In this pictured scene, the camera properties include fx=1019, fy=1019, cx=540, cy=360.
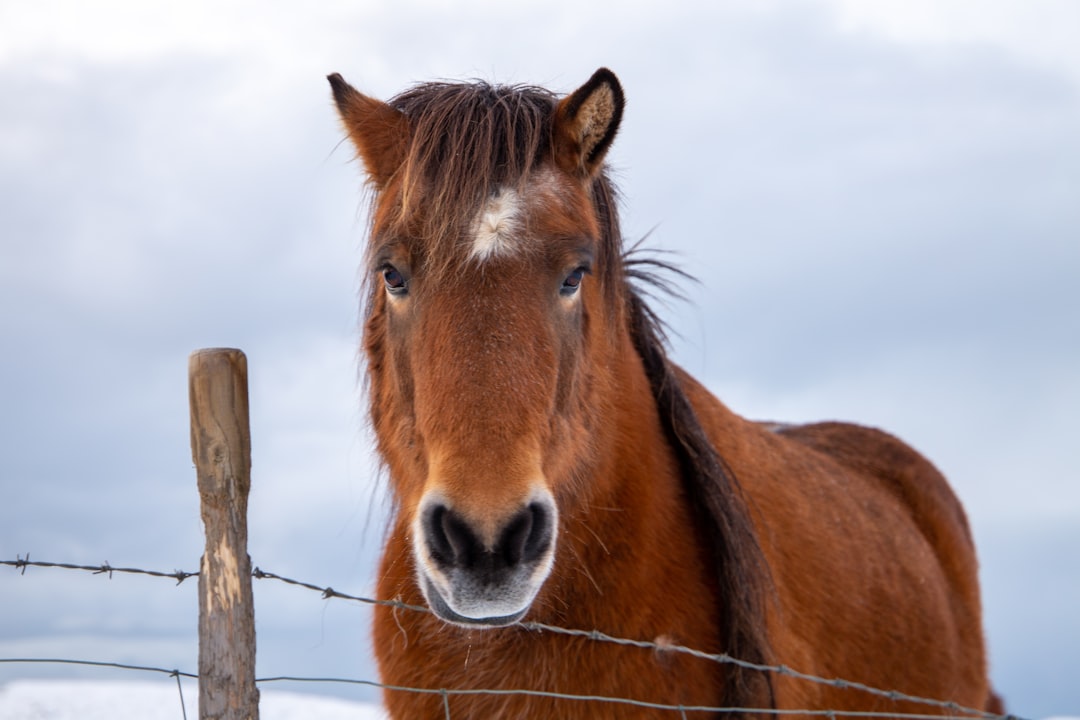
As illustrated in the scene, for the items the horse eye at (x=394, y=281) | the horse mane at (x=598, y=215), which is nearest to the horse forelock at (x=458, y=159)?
the horse mane at (x=598, y=215)

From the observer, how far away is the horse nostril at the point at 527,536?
2721mm

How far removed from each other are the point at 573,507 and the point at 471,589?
0.86m

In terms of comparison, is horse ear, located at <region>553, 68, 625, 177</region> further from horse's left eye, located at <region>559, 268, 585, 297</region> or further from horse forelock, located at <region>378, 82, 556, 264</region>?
horse's left eye, located at <region>559, 268, 585, 297</region>

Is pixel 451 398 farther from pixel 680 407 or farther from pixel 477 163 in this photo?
pixel 680 407

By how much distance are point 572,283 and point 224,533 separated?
54.1 inches

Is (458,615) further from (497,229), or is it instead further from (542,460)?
(497,229)

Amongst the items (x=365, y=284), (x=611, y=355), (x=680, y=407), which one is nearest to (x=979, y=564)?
(x=680, y=407)

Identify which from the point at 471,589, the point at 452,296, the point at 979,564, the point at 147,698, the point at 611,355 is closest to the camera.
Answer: the point at 471,589

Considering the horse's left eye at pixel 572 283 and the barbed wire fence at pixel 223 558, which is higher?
the horse's left eye at pixel 572 283

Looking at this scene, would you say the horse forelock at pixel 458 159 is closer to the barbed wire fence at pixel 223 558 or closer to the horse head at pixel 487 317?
the horse head at pixel 487 317

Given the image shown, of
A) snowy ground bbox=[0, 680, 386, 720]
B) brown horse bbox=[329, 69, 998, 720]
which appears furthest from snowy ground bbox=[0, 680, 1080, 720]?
brown horse bbox=[329, 69, 998, 720]

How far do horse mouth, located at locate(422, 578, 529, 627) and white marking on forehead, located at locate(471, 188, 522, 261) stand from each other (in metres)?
1.02

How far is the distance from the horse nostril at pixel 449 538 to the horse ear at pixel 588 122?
143 centimetres

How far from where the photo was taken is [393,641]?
3.72m
